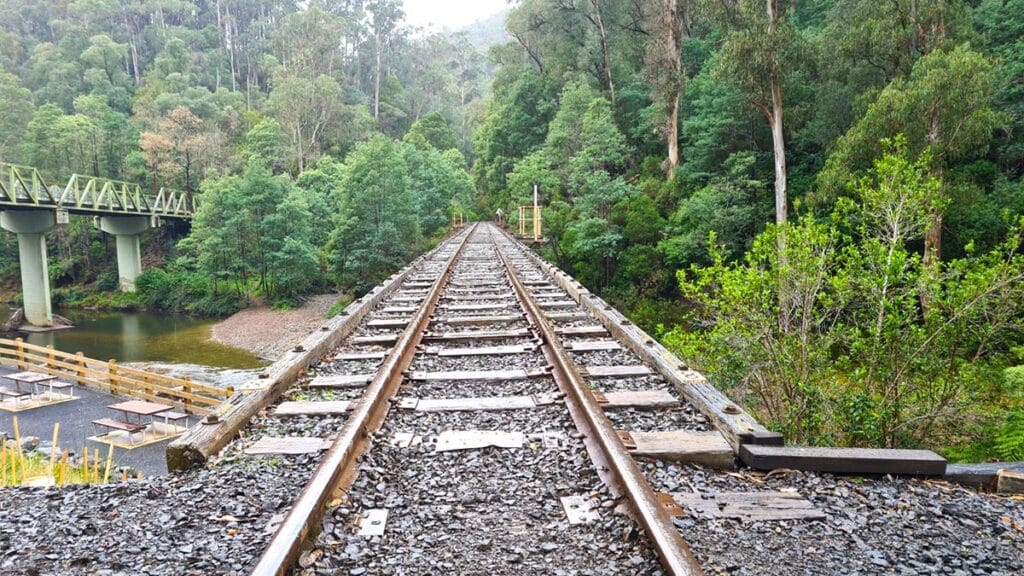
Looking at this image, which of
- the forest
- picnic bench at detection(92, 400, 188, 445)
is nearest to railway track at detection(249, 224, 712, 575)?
the forest

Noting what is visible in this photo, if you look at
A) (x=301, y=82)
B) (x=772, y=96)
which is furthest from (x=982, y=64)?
(x=301, y=82)

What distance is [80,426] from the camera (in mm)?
11875

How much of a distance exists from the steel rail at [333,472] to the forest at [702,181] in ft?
11.9

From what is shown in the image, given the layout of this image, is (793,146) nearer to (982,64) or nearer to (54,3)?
(982,64)

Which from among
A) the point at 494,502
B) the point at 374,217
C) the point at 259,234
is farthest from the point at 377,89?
the point at 494,502

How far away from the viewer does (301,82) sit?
4769cm

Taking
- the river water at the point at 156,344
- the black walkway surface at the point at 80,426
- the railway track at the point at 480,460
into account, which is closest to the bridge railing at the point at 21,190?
the river water at the point at 156,344

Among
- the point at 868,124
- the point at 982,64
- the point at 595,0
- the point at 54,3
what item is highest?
the point at 54,3

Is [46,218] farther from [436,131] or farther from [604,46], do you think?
[436,131]

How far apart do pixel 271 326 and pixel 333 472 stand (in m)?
25.7

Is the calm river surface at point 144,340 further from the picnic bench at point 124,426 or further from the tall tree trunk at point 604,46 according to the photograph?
the tall tree trunk at point 604,46

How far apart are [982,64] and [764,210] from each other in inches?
309

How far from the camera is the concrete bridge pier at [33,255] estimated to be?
2872cm

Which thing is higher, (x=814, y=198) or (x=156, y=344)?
(x=814, y=198)
